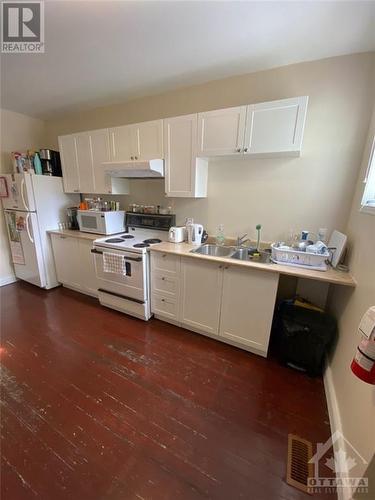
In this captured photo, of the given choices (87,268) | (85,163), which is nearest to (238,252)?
(87,268)

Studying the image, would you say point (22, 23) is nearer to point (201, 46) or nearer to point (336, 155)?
point (201, 46)

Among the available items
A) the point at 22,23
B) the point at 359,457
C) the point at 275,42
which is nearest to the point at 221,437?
the point at 359,457

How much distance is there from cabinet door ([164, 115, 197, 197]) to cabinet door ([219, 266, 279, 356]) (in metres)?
1.06

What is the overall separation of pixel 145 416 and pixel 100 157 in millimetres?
2835

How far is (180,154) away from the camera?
7.47 ft

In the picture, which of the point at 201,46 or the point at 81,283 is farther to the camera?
the point at 81,283

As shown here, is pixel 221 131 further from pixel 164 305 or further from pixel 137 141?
pixel 164 305

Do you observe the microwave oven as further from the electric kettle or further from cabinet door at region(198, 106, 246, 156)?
cabinet door at region(198, 106, 246, 156)

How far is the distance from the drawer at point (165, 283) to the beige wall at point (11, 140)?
274cm

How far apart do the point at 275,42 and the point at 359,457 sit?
8.95ft

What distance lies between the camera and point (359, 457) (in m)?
1.01

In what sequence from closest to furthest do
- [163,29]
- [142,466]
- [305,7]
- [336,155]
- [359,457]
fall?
[359,457], [142,466], [305,7], [163,29], [336,155]

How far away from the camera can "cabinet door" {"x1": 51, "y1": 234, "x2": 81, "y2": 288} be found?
2.96m

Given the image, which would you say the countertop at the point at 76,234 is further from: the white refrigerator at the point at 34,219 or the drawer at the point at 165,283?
the drawer at the point at 165,283
